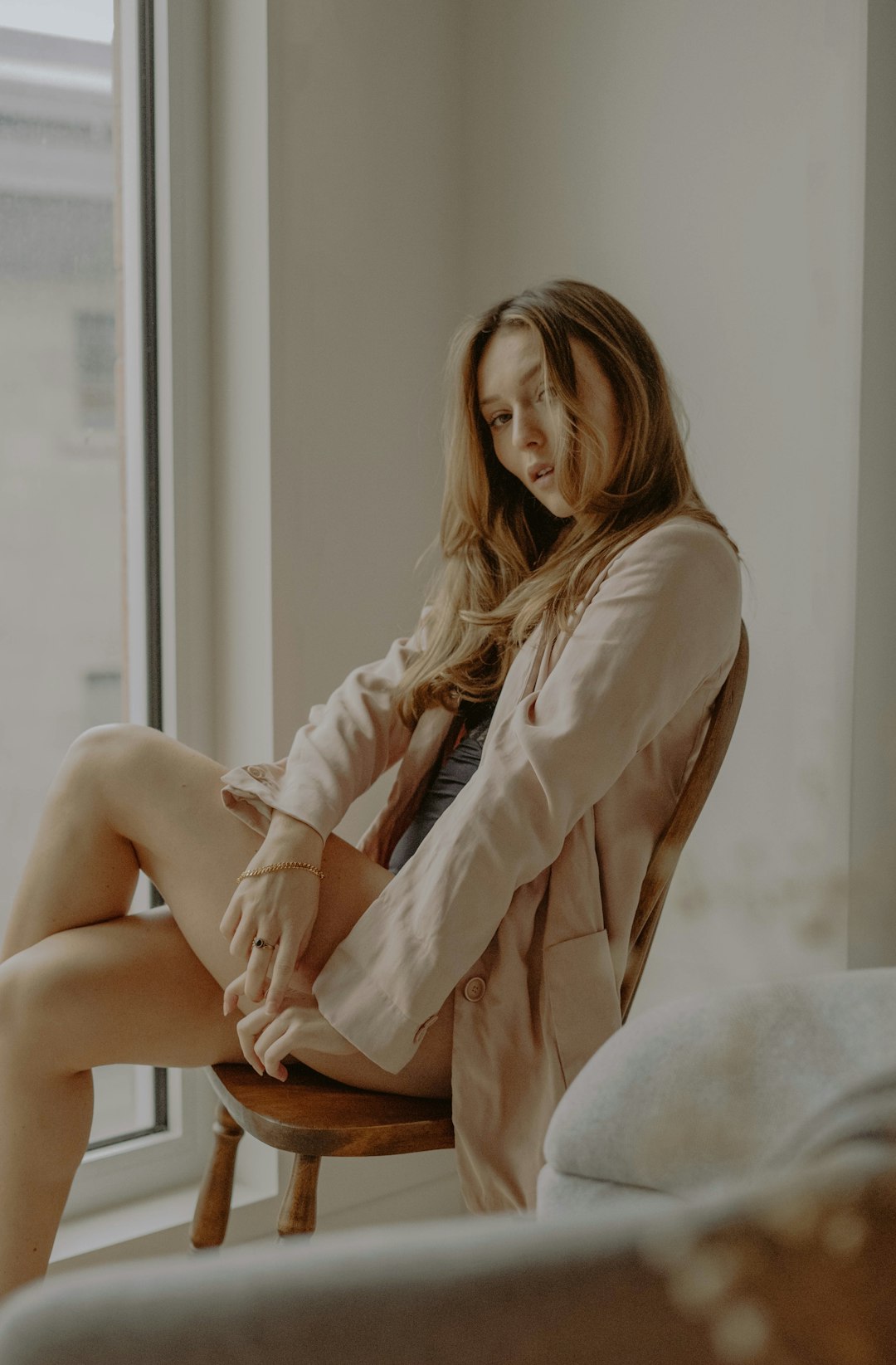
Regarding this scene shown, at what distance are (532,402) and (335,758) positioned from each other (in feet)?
1.18

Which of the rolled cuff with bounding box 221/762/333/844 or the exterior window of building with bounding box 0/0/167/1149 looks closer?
the rolled cuff with bounding box 221/762/333/844

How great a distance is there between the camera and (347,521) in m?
1.40

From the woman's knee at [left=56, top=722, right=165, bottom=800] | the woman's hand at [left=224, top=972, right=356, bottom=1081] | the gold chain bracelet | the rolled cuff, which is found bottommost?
the woman's hand at [left=224, top=972, right=356, bottom=1081]

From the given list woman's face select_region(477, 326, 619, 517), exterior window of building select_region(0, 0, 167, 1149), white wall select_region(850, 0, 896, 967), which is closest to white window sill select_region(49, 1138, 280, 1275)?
exterior window of building select_region(0, 0, 167, 1149)

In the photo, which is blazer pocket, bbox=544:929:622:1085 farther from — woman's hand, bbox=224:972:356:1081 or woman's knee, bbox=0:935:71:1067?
woman's knee, bbox=0:935:71:1067

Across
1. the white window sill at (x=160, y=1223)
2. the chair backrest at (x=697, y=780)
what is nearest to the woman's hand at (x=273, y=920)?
the chair backrest at (x=697, y=780)

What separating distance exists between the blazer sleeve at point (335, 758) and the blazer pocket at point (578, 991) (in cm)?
21

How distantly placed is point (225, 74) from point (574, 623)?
2.95 ft

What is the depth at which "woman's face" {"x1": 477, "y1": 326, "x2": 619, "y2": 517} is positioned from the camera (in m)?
0.94

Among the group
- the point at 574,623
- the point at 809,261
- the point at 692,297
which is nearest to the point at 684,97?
the point at 692,297

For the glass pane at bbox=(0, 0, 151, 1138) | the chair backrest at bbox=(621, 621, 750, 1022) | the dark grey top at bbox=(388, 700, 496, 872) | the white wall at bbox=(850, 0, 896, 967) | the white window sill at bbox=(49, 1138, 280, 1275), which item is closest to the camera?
the white wall at bbox=(850, 0, 896, 967)

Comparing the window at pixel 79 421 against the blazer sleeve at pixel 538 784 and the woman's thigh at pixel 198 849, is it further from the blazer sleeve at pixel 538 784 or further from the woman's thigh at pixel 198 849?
the blazer sleeve at pixel 538 784

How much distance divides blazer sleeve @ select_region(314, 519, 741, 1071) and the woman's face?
0.18 meters

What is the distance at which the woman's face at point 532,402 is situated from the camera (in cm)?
94
